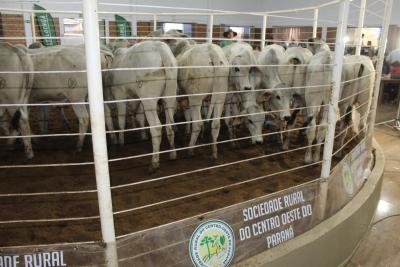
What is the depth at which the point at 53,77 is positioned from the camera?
376 cm

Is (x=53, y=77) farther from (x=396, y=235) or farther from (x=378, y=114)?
(x=378, y=114)

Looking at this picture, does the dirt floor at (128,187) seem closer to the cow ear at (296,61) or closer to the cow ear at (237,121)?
the cow ear at (237,121)

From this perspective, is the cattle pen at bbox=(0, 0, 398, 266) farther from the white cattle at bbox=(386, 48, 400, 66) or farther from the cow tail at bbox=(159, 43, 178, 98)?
the white cattle at bbox=(386, 48, 400, 66)

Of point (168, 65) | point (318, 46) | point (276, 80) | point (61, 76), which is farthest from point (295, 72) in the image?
point (61, 76)

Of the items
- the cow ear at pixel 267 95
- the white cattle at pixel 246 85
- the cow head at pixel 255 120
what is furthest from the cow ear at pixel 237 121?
the cow ear at pixel 267 95

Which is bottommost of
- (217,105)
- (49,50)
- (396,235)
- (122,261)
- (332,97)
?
(396,235)

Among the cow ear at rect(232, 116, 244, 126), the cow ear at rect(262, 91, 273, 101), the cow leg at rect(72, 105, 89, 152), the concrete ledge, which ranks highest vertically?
the cow ear at rect(262, 91, 273, 101)

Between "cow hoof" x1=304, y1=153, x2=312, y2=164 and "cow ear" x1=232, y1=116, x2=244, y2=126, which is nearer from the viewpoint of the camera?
"cow hoof" x1=304, y1=153, x2=312, y2=164

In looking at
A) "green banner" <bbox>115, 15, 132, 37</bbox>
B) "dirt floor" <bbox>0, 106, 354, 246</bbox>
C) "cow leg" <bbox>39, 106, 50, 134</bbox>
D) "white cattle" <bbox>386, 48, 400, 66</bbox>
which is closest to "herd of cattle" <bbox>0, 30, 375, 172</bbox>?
"dirt floor" <bbox>0, 106, 354, 246</bbox>

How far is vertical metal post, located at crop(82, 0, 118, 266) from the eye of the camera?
150 centimetres

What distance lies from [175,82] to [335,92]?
162cm

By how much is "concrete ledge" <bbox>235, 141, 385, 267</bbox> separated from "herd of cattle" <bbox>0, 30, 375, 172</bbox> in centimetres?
80

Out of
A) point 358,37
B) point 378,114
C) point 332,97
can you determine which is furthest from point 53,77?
point 378,114

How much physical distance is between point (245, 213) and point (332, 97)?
1.05 m
